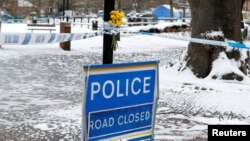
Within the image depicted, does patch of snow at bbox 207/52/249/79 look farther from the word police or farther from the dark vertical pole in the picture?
the word police

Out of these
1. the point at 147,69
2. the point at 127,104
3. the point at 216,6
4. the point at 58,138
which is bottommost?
the point at 58,138

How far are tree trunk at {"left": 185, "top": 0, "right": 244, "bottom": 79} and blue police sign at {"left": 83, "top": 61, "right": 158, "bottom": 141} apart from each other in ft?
19.0

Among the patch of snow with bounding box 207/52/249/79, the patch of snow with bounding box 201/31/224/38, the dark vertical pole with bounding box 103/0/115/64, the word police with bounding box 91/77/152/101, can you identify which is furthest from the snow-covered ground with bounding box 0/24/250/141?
the word police with bounding box 91/77/152/101

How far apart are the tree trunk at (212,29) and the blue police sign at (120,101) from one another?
5783mm

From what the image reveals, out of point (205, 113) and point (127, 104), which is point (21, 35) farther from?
point (127, 104)

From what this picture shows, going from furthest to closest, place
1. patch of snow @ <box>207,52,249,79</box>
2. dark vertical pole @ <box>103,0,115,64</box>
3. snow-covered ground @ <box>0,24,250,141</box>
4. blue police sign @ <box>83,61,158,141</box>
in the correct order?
patch of snow @ <box>207,52,249,79</box> → snow-covered ground @ <box>0,24,250,141</box> → dark vertical pole @ <box>103,0,115,64</box> → blue police sign @ <box>83,61,158,141</box>

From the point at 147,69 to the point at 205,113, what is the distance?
3202 millimetres

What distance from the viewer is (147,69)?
447 centimetres

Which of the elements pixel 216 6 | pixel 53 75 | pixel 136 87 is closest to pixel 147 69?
pixel 136 87

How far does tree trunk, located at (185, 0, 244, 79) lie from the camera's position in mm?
10180

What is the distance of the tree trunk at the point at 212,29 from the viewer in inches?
401

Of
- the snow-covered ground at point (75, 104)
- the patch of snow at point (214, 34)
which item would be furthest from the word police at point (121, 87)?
the patch of snow at point (214, 34)

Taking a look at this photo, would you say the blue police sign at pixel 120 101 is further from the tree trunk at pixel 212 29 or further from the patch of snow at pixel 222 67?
the tree trunk at pixel 212 29

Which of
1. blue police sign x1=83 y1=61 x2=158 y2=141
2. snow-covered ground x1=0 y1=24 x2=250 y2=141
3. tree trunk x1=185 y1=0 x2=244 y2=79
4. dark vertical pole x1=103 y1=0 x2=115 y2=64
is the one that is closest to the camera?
blue police sign x1=83 y1=61 x2=158 y2=141
